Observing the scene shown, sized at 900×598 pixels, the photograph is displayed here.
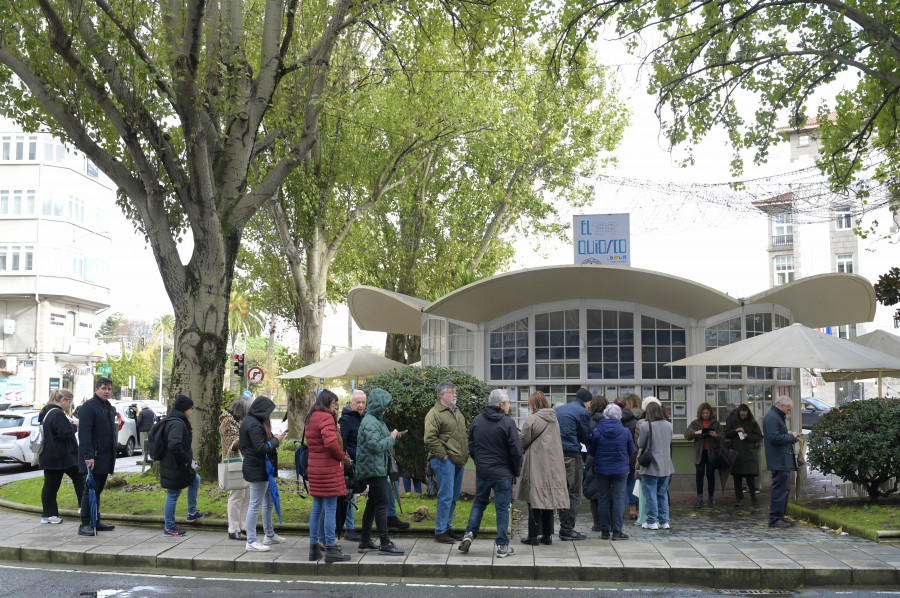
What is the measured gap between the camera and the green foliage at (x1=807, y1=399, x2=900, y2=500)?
10930 millimetres

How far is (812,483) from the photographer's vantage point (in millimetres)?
16422

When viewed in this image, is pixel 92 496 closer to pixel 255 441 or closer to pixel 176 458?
pixel 176 458

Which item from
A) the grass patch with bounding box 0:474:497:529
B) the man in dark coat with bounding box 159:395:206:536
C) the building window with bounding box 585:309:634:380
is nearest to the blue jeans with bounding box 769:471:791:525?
the grass patch with bounding box 0:474:497:529

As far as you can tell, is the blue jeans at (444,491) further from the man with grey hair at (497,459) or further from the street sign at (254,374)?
the street sign at (254,374)

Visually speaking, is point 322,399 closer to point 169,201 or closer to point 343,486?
point 343,486

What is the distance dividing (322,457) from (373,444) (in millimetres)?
556

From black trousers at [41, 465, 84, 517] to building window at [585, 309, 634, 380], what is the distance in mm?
8911

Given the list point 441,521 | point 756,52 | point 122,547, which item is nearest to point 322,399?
point 441,521

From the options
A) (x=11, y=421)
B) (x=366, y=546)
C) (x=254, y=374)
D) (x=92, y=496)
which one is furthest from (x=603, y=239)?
(x=254, y=374)

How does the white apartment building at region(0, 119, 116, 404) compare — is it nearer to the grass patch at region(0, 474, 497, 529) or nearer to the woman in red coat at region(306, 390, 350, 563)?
the grass patch at region(0, 474, 497, 529)

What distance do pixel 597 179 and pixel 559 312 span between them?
5088 mm

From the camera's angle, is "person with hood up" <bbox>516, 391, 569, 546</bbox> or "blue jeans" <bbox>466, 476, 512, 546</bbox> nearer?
"blue jeans" <bbox>466, 476, 512, 546</bbox>

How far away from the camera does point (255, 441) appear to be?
9328mm

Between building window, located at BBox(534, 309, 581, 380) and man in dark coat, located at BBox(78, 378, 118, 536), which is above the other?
building window, located at BBox(534, 309, 581, 380)
